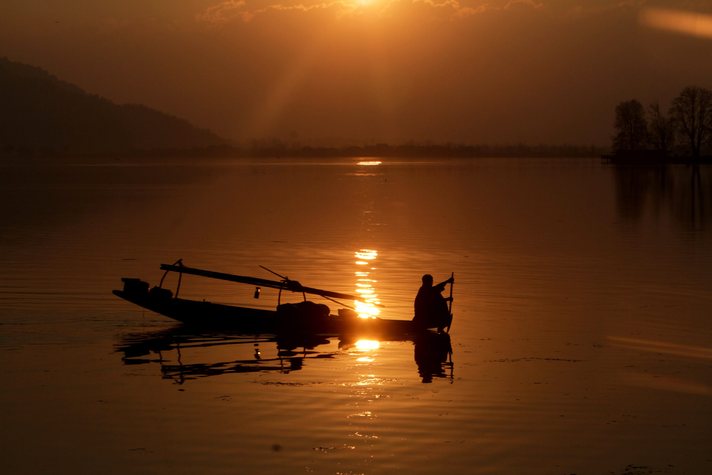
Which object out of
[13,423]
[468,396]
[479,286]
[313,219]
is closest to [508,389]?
[468,396]

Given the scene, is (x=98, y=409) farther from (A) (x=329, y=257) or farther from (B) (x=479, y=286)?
(A) (x=329, y=257)

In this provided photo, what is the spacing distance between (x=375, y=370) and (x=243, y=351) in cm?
410

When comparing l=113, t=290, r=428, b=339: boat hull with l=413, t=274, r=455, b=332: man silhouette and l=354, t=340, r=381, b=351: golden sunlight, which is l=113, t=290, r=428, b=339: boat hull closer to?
l=413, t=274, r=455, b=332: man silhouette

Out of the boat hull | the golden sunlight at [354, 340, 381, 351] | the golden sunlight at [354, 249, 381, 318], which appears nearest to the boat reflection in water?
the golden sunlight at [354, 340, 381, 351]

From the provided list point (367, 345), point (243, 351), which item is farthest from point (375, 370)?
point (243, 351)

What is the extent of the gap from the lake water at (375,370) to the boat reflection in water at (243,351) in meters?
0.10

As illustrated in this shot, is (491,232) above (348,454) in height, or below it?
above

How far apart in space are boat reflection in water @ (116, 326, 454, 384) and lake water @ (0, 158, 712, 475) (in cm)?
10

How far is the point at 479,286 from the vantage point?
36594 mm

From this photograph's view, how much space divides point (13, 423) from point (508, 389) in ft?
33.4

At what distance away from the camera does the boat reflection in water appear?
75.9 ft

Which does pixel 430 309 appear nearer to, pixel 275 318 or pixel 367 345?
pixel 367 345

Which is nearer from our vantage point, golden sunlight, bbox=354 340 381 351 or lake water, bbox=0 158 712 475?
lake water, bbox=0 158 712 475

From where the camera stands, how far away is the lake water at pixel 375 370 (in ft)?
55.1
